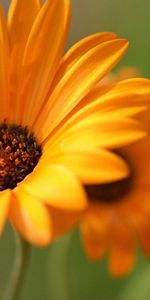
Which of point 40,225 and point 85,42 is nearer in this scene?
point 40,225

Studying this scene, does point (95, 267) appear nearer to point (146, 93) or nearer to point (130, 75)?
point (130, 75)

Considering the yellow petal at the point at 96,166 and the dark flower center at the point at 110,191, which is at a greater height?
the yellow petal at the point at 96,166

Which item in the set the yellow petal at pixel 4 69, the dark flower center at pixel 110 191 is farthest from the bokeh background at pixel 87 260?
the yellow petal at pixel 4 69

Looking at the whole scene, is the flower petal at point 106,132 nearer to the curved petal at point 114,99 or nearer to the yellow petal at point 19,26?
the curved petal at point 114,99

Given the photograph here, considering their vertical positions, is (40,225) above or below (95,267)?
above

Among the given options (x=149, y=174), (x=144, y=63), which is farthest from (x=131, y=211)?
(x=144, y=63)

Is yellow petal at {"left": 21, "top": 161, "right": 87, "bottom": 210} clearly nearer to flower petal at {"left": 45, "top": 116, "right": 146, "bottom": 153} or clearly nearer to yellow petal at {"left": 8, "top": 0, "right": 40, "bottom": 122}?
flower petal at {"left": 45, "top": 116, "right": 146, "bottom": 153}

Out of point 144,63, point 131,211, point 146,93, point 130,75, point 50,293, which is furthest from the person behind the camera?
point 144,63

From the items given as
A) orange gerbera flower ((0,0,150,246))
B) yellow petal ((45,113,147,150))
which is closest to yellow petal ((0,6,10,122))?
orange gerbera flower ((0,0,150,246))
